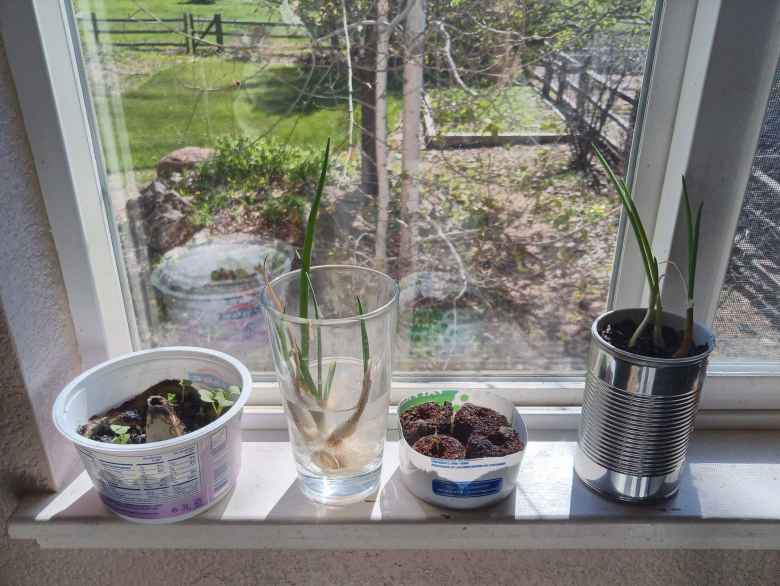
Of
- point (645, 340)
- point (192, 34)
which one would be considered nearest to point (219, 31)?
point (192, 34)

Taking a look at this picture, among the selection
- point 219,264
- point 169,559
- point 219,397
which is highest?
point 219,264

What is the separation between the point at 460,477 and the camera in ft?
2.49

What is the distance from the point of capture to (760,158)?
2.54 feet

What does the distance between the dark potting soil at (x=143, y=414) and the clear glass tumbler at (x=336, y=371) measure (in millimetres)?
120

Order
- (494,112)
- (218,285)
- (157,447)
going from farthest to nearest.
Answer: (218,285), (494,112), (157,447)

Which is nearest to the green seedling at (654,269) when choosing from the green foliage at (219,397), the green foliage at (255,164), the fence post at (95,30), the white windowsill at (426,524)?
the white windowsill at (426,524)

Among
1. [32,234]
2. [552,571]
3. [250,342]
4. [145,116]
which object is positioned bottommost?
[552,571]

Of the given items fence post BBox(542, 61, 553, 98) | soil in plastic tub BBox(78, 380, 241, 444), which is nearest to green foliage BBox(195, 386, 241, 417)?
soil in plastic tub BBox(78, 380, 241, 444)

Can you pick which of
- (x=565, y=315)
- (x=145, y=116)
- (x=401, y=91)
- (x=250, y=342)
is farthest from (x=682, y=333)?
(x=145, y=116)

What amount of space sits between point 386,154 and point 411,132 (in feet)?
0.14

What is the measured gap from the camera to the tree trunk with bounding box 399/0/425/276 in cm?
Result: 77

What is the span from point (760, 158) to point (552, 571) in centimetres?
58

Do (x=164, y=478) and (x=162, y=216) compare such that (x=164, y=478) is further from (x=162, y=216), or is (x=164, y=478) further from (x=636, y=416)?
(x=636, y=416)

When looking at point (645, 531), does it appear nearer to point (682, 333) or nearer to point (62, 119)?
point (682, 333)
